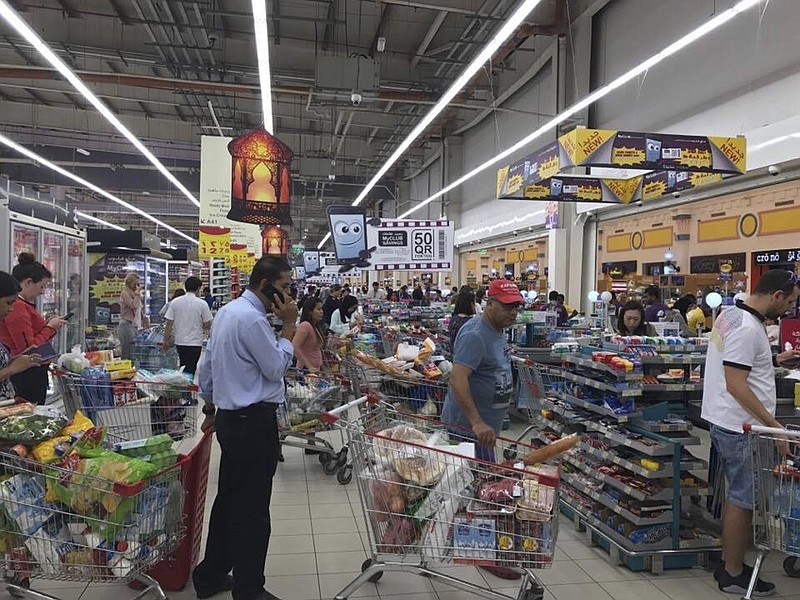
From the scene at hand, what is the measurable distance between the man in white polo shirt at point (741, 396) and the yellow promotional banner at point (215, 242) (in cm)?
860

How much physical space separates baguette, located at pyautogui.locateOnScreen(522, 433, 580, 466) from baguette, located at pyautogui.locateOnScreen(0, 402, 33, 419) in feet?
7.97

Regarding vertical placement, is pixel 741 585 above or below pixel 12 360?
below

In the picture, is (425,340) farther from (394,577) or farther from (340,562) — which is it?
→ (394,577)

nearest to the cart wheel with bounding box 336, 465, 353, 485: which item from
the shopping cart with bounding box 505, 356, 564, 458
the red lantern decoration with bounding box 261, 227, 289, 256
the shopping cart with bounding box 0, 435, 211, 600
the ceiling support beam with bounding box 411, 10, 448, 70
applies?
the shopping cart with bounding box 505, 356, 564, 458

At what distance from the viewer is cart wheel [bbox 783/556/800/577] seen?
371 centimetres

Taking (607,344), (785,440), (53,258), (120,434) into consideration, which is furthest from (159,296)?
(785,440)

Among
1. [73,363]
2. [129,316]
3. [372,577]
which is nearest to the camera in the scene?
[372,577]

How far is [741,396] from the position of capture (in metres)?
3.28

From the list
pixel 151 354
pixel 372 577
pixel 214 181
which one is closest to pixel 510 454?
pixel 372 577

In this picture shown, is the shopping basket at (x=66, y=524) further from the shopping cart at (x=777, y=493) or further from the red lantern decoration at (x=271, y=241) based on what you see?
the red lantern decoration at (x=271, y=241)

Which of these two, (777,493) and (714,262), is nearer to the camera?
(777,493)

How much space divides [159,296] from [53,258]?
7.94 m

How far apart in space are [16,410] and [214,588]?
133 cm

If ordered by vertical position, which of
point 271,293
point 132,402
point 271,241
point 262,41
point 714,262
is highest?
point 262,41
